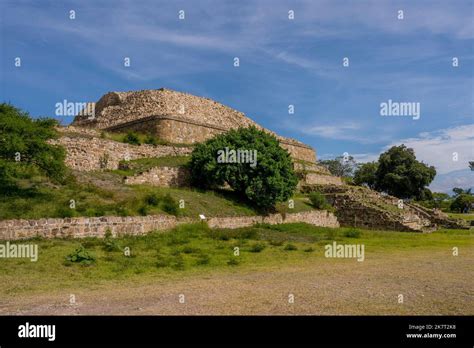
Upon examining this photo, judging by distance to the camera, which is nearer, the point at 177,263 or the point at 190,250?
the point at 177,263

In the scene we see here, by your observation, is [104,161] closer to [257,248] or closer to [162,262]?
[257,248]

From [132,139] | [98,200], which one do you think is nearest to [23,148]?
[98,200]

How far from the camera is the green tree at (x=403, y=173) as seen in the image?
56375mm

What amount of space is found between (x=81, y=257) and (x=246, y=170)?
15150 mm

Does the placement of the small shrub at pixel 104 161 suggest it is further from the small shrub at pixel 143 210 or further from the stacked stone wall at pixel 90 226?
the stacked stone wall at pixel 90 226

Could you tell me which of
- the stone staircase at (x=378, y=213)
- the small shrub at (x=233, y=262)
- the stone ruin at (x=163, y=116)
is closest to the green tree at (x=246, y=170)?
the stone ruin at (x=163, y=116)

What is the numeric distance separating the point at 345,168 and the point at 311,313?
81344mm

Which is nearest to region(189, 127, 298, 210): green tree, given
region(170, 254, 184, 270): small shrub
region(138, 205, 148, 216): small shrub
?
region(138, 205, 148, 216): small shrub

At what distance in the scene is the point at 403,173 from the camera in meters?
57.2

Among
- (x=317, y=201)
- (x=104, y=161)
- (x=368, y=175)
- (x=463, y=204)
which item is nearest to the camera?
(x=104, y=161)

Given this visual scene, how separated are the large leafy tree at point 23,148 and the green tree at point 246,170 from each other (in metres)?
9.63
